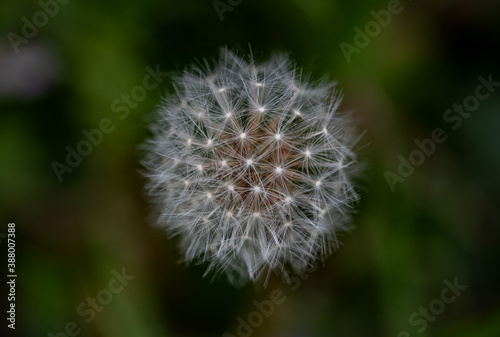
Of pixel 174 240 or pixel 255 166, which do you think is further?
pixel 174 240

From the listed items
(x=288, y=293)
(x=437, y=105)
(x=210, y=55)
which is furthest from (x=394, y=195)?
(x=210, y=55)

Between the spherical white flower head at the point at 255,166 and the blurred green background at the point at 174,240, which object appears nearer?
the spherical white flower head at the point at 255,166

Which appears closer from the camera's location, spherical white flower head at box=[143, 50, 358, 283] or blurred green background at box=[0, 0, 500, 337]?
spherical white flower head at box=[143, 50, 358, 283]

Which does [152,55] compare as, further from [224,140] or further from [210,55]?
[224,140]
